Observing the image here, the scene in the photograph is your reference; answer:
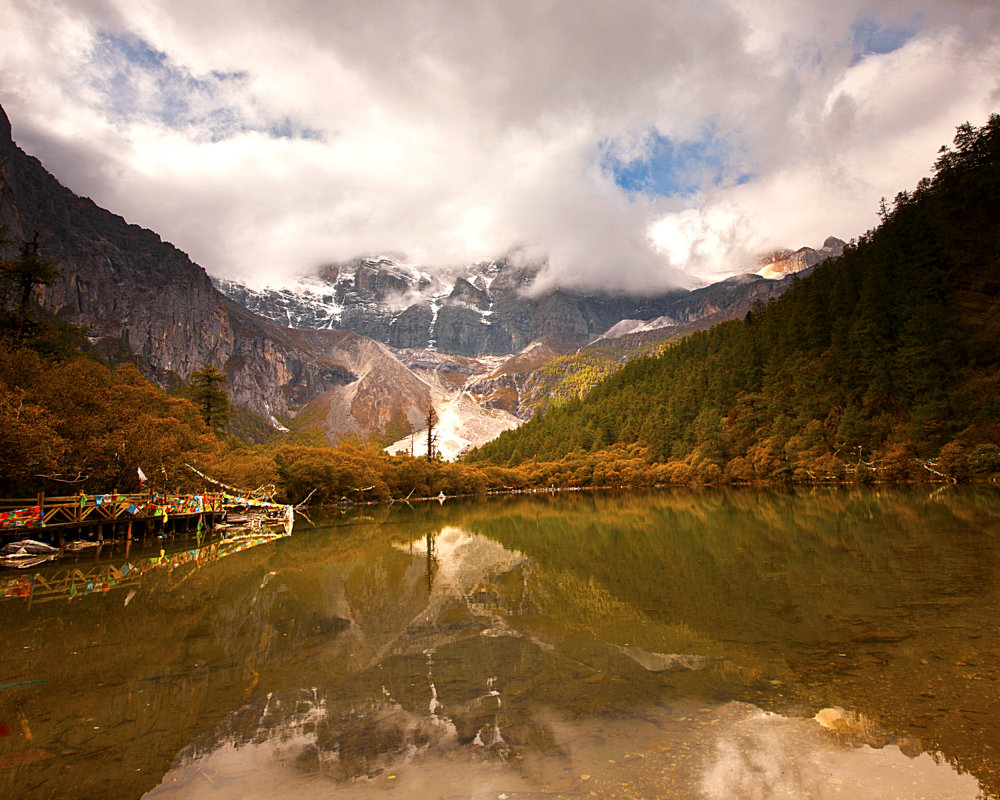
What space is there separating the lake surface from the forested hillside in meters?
45.6

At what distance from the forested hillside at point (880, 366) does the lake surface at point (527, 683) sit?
45.6m

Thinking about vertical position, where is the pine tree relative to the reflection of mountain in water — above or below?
above

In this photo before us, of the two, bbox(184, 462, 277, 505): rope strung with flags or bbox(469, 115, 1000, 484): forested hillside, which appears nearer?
bbox(184, 462, 277, 505): rope strung with flags

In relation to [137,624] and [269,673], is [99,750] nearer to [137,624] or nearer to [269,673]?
[269,673]

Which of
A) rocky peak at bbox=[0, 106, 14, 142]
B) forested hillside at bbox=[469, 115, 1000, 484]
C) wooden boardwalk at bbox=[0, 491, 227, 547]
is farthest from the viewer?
rocky peak at bbox=[0, 106, 14, 142]

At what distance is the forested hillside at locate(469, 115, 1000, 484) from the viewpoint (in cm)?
5444

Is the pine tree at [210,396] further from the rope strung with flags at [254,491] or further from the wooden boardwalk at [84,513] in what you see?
the wooden boardwalk at [84,513]

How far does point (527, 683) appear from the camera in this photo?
27.5 ft

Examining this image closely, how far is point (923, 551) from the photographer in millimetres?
17453

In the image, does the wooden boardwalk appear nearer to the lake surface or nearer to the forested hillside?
the lake surface

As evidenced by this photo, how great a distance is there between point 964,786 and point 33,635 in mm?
16116

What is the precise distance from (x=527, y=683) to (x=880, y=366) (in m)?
70.9

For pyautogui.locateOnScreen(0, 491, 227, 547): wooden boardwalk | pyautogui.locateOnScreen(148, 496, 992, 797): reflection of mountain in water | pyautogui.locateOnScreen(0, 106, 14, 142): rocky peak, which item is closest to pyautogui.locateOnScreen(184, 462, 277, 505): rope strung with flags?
pyautogui.locateOnScreen(0, 491, 227, 547): wooden boardwalk

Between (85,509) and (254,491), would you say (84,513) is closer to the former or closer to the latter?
(85,509)
